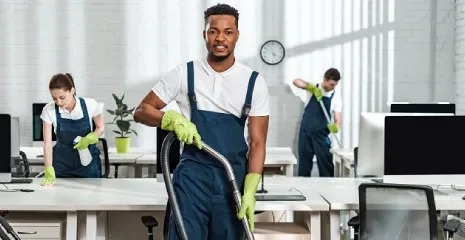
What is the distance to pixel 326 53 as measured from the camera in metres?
8.05

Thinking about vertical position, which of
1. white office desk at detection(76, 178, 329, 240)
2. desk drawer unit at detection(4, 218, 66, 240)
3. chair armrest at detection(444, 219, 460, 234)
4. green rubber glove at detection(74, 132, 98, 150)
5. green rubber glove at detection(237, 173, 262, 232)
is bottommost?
desk drawer unit at detection(4, 218, 66, 240)

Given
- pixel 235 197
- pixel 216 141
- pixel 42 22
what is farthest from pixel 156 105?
pixel 42 22

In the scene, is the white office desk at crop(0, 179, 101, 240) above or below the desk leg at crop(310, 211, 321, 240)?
above

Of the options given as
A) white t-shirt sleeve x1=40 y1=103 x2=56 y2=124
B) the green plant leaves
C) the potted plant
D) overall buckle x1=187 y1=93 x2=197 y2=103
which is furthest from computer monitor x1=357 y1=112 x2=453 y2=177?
the green plant leaves

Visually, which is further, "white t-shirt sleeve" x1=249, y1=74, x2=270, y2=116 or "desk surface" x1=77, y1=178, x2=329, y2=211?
"desk surface" x1=77, y1=178, x2=329, y2=211

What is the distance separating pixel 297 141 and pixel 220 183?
5.29 m

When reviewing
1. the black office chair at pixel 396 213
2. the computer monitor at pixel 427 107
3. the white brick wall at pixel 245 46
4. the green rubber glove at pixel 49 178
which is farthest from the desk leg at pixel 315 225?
the white brick wall at pixel 245 46

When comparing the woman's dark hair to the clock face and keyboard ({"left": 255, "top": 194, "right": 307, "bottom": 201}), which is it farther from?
the clock face

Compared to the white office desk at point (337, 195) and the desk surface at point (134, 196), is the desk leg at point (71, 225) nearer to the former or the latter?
the desk surface at point (134, 196)

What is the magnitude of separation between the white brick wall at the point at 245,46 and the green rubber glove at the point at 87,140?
333 centimetres

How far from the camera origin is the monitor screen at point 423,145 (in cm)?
393

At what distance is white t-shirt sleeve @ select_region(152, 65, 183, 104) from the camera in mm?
2910

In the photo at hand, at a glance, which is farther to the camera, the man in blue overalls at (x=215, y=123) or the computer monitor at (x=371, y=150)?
the computer monitor at (x=371, y=150)

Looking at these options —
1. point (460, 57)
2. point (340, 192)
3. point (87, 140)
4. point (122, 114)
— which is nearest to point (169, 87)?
point (340, 192)
